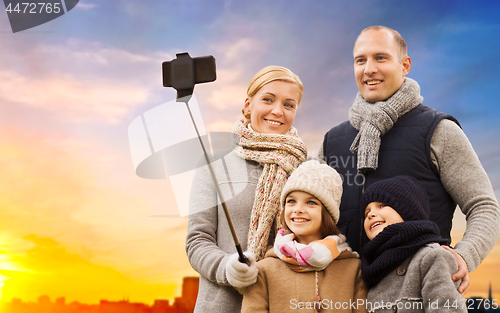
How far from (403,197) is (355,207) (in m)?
0.45

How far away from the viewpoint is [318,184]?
6.84 feet

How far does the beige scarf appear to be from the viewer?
2190 millimetres

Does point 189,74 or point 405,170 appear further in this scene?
point 405,170

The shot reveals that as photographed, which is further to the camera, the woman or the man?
the man

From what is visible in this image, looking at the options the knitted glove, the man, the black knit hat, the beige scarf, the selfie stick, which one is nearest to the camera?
the selfie stick

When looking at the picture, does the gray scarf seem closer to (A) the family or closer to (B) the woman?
(A) the family

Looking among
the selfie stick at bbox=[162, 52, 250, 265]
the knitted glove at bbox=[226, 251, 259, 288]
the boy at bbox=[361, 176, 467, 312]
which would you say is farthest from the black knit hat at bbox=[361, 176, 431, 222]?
the selfie stick at bbox=[162, 52, 250, 265]

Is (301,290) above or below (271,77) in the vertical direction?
below

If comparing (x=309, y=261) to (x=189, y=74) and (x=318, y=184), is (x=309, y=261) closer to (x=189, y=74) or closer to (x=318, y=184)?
(x=318, y=184)

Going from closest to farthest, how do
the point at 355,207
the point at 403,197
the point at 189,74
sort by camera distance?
the point at 189,74 → the point at 403,197 → the point at 355,207

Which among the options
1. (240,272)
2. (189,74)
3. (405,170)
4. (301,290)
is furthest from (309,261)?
(189,74)

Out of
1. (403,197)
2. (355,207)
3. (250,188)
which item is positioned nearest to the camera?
(403,197)

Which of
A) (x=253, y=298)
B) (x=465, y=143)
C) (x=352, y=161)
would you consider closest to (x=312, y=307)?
(x=253, y=298)

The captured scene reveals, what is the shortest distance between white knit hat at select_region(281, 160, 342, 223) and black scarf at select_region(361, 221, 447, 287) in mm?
292
